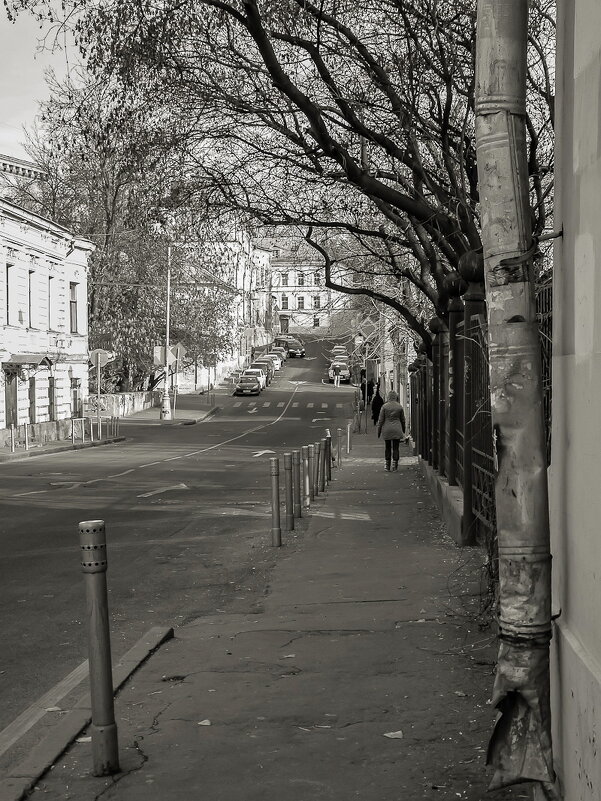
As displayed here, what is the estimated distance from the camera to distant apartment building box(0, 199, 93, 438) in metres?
39.1

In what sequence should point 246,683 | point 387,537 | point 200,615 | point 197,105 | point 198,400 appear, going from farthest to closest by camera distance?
point 198,400 < point 197,105 < point 387,537 < point 200,615 < point 246,683

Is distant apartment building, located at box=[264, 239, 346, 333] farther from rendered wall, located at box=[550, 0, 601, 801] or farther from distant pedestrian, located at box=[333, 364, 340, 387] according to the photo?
distant pedestrian, located at box=[333, 364, 340, 387]

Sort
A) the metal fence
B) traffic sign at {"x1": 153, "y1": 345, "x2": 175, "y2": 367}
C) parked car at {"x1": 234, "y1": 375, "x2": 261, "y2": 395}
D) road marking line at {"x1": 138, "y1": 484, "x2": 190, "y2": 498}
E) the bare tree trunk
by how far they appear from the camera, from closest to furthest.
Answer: the bare tree trunk → the metal fence → road marking line at {"x1": 138, "y1": 484, "x2": 190, "y2": 498} → traffic sign at {"x1": 153, "y1": 345, "x2": 175, "y2": 367} → parked car at {"x1": 234, "y1": 375, "x2": 261, "y2": 395}

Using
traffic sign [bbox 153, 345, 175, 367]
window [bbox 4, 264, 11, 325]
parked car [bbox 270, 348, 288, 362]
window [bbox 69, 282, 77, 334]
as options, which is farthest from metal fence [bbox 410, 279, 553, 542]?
parked car [bbox 270, 348, 288, 362]

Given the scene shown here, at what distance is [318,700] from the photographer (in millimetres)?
6160

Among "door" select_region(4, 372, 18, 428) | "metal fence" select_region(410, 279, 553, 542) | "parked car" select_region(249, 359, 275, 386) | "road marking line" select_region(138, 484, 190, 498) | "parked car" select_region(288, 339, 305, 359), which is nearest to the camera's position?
"metal fence" select_region(410, 279, 553, 542)

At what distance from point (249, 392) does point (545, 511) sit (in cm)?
7636

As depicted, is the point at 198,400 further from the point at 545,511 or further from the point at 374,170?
the point at 545,511

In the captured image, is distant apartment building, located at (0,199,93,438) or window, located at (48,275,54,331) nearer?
distant apartment building, located at (0,199,93,438)

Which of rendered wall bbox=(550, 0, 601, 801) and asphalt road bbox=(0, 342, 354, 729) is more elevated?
rendered wall bbox=(550, 0, 601, 801)

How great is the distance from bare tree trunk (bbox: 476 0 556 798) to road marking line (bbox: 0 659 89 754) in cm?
268

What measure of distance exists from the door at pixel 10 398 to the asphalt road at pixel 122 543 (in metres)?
5.89

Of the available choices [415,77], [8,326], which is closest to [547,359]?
[415,77]

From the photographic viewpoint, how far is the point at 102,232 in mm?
56375
